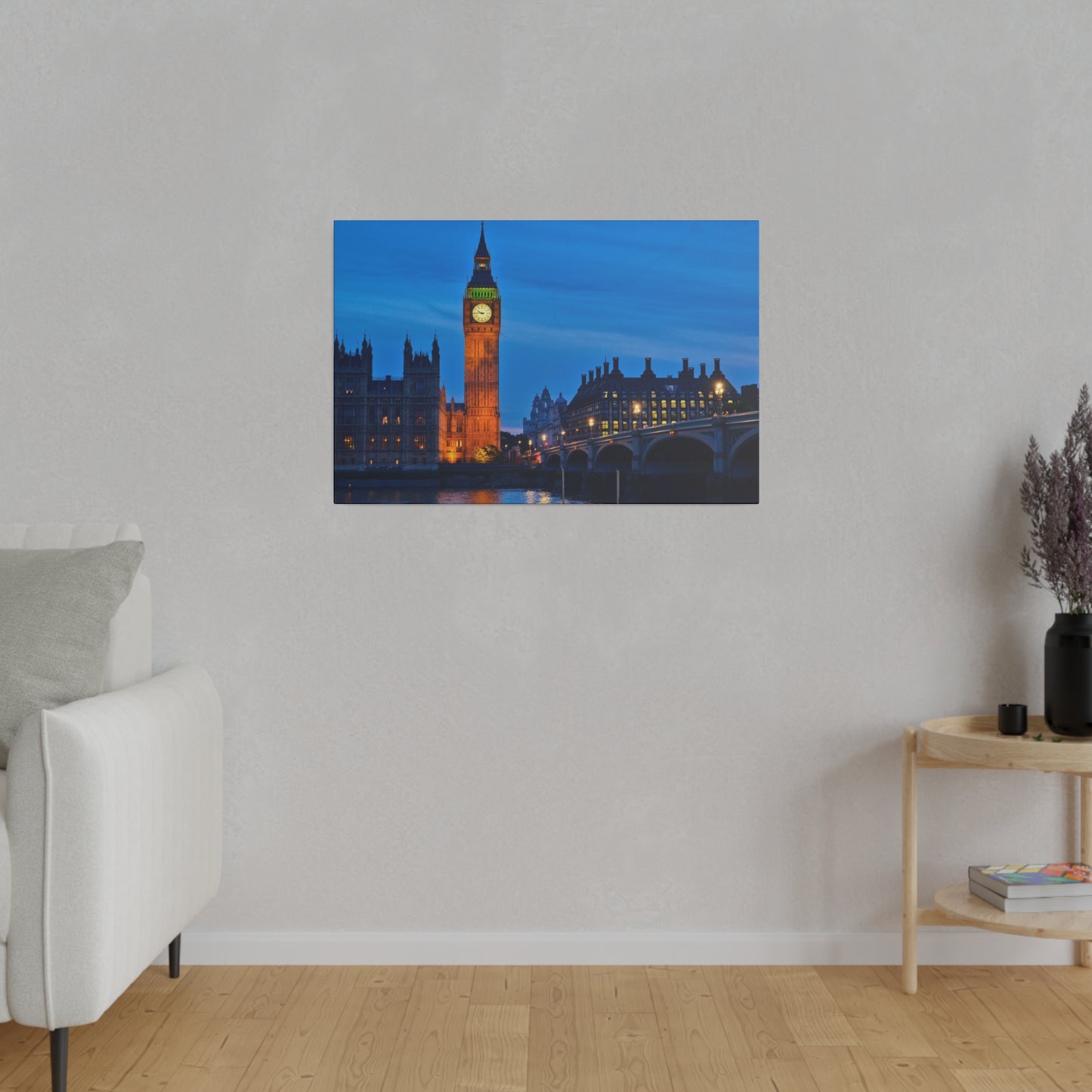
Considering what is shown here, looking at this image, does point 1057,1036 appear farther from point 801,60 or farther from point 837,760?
point 801,60

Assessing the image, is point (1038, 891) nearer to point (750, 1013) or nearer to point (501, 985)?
point (750, 1013)

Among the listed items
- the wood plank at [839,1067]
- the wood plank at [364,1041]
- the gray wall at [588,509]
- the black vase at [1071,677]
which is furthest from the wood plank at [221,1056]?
the black vase at [1071,677]

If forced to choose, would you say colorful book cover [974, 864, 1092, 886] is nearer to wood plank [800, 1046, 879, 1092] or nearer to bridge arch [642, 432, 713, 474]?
wood plank [800, 1046, 879, 1092]

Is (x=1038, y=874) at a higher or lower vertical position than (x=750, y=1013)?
higher

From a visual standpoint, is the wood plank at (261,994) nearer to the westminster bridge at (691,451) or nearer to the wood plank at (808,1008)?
the wood plank at (808,1008)

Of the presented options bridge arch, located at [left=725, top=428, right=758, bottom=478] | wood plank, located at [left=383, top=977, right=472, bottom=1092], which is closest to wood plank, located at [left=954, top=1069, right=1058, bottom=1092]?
wood plank, located at [left=383, top=977, right=472, bottom=1092]

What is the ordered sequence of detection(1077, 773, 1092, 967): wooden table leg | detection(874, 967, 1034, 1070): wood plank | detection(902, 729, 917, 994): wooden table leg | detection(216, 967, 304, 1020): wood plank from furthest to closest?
detection(1077, 773, 1092, 967): wooden table leg < detection(902, 729, 917, 994): wooden table leg < detection(216, 967, 304, 1020): wood plank < detection(874, 967, 1034, 1070): wood plank

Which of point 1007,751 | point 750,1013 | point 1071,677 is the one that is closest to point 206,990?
point 750,1013
